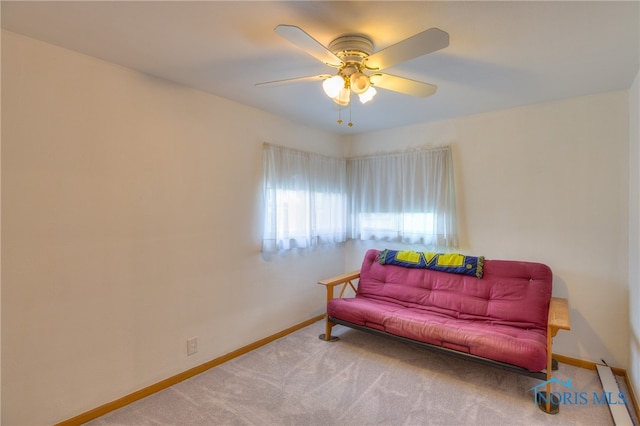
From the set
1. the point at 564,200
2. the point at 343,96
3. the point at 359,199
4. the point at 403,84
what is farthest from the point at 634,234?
the point at 359,199

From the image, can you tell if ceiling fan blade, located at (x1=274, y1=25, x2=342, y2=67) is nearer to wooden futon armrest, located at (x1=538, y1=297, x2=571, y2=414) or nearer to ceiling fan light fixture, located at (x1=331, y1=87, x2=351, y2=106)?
ceiling fan light fixture, located at (x1=331, y1=87, x2=351, y2=106)

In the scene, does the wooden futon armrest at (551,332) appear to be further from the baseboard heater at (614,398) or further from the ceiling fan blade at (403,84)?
the ceiling fan blade at (403,84)

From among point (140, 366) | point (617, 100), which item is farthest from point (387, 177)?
point (140, 366)

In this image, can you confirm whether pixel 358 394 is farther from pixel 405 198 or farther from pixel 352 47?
pixel 352 47

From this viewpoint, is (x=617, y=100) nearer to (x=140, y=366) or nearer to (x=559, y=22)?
(x=559, y=22)

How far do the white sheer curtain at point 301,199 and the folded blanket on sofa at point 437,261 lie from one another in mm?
784

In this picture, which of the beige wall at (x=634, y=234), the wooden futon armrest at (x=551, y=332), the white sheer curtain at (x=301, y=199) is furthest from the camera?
the white sheer curtain at (x=301, y=199)

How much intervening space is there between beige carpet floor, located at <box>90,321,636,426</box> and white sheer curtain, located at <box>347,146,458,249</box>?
128 centimetres

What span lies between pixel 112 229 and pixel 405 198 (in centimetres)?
286

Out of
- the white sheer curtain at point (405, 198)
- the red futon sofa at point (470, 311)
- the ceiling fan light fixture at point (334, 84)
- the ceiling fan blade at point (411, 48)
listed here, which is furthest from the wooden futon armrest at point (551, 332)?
the ceiling fan light fixture at point (334, 84)

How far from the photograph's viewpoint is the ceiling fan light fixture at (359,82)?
1.71 m

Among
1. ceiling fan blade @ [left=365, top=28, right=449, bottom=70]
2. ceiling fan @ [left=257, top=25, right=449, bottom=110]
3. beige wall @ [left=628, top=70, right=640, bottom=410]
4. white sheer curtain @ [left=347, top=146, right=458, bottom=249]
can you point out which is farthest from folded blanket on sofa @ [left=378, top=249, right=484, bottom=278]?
ceiling fan blade @ [left=365, top=28, right=449, bottom=70]

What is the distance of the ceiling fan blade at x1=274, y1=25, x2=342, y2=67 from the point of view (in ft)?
4.38

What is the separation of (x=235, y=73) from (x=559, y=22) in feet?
6.48
